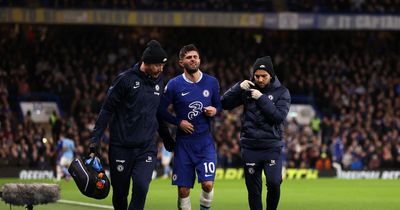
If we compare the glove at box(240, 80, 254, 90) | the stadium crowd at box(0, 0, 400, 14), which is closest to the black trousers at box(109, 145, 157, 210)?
the glove at box(240, 80, 254, 90)

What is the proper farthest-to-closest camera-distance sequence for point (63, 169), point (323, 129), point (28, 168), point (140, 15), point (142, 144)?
point (140, 15)
point (323, 129)
point (28, 168)
point (63, 169)
point (142, 144)

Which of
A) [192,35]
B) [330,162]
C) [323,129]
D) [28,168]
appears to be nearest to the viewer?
[28,168]

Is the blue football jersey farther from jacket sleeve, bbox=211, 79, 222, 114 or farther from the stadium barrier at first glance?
the stadium barrier

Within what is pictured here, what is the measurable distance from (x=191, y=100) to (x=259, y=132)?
1.06 metres

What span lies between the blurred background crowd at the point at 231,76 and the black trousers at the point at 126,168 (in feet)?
61.9

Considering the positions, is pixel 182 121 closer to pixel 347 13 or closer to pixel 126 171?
pixel 126 171

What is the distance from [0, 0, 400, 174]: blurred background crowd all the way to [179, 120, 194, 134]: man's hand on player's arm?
1859 centimetres

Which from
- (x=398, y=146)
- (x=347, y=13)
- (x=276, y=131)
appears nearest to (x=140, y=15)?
(x=347, y=13)

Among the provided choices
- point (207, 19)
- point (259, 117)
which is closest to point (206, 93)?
point (259, 117)

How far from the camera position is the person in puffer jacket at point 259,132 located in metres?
14.0

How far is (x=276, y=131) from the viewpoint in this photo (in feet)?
46.5

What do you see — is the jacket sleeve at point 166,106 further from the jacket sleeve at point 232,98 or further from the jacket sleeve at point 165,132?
the jacket sleeve at point 232,98

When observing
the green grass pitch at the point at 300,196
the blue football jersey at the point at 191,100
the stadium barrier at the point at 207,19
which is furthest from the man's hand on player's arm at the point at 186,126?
the stadium barrier at the point at 207,19

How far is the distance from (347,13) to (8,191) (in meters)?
28.6
